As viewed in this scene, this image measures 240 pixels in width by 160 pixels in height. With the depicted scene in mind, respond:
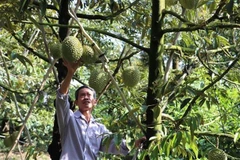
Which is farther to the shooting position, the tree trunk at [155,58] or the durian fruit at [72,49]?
the tree trunk at [155,58]

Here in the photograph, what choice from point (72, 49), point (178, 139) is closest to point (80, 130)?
point (72, 49)

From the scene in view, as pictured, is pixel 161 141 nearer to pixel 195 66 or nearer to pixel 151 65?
pixel 151 65

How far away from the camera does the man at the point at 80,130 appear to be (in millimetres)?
1365

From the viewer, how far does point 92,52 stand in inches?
43.8

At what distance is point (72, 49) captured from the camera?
103 cm

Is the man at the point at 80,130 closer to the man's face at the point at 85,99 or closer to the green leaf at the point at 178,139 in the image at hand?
the man's face at the point at 85,99

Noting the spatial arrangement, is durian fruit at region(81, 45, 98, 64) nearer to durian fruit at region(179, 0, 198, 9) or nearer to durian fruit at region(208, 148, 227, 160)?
durian fruit at region(179, 0, 198, 9)

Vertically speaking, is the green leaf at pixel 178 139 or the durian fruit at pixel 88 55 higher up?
the durian fruit at pixel 88 55

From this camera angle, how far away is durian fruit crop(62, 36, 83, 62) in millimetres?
1021

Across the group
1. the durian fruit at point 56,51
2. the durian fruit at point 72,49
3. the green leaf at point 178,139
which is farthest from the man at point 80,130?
the green leaf at point 178,139

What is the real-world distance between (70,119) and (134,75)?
1.21 ft

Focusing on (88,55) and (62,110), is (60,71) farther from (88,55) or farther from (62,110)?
(88,55)

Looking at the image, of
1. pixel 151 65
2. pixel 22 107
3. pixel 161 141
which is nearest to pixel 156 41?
pixel 151 65

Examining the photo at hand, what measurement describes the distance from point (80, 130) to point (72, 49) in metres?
0.51
